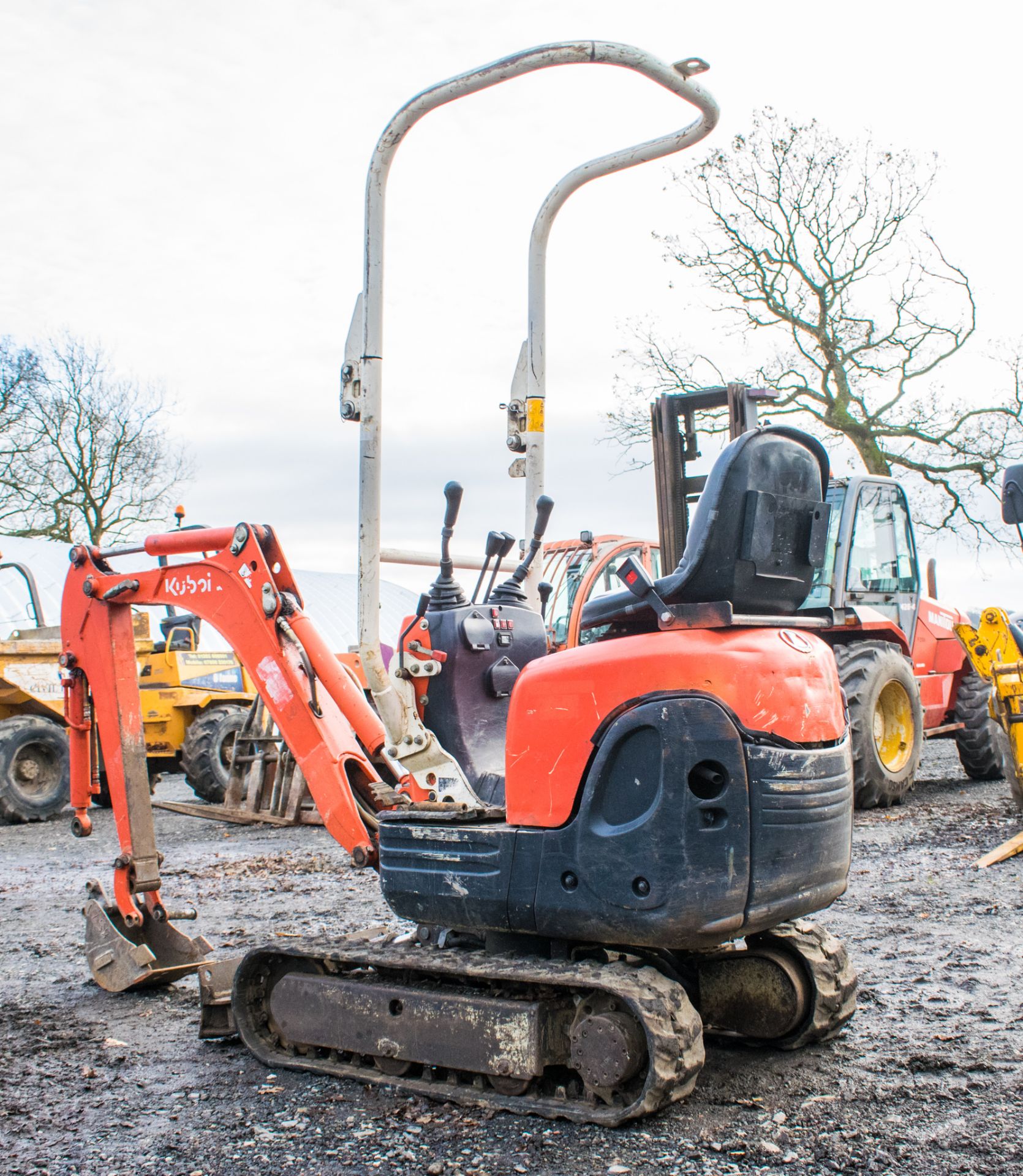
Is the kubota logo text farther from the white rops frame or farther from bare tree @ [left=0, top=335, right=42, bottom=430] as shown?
bare tree @ [left=0, top=335, right=42, bottom=430]

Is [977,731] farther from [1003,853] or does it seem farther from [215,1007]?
[215,1007]

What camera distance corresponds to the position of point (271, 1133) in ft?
10.1

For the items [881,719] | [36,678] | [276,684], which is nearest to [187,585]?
[276,684]

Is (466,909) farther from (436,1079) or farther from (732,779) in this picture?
(732,779)

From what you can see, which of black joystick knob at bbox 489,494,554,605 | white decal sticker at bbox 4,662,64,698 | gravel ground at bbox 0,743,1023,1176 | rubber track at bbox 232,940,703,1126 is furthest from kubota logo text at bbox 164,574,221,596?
white decal sticker at bbox 4,662,64,698

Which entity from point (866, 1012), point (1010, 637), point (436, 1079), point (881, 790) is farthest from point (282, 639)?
point (881, 790)

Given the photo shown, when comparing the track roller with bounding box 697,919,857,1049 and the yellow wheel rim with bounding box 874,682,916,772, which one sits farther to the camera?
the yellow wheel rim with bounding box 874,682,916,772

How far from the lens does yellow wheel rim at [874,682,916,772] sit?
9062 mm

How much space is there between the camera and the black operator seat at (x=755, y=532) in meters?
3.16

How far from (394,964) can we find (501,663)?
2055mm

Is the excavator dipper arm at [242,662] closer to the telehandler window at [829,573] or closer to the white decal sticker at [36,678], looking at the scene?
the telehandler window at [829,573]

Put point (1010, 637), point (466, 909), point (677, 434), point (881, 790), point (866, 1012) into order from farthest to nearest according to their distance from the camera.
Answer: point (881, 790)
point (1010, 637)
point (677, 434)
point (866, 1012)
point (466, 909)

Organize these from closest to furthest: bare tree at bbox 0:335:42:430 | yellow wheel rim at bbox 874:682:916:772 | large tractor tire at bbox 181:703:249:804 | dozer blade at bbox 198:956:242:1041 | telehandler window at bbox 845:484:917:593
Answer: dozer blade at bbox 198:956:242:1041 → yellow wheel rim at bbox 874:682:916:772 → telehandler window at bbox 845:484:917:593 → large tractor tire at bbox 181:703:249:804 → bare tree at bbox 0:335:42:430

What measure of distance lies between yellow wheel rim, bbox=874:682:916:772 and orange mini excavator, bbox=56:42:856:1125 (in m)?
5.59
